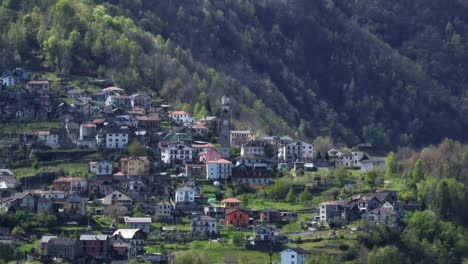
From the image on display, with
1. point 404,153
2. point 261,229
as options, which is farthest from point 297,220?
point 404,153

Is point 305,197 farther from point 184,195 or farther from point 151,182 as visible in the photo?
point 151,182

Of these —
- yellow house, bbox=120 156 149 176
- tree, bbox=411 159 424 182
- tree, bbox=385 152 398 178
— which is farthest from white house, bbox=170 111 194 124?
tree, bbox=411 159 424 182

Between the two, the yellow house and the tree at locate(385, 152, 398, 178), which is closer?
the yellow house

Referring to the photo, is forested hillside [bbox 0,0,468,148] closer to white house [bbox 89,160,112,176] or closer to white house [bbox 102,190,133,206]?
white house [bbox 89,160,112,176]

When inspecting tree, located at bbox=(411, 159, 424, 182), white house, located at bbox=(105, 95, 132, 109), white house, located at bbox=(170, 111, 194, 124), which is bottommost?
tree, located at bbox=(411, 159, 424, 182)

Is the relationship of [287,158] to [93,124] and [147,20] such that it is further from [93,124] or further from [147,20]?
[147,20]
